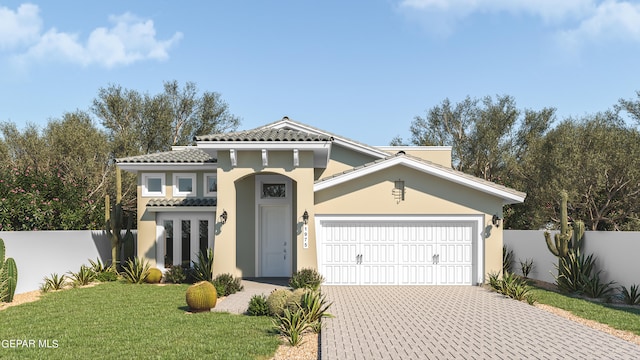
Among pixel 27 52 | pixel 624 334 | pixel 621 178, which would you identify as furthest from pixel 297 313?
pixel 27 52

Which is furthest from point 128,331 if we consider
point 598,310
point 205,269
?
point 598,310

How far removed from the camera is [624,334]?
436 inches

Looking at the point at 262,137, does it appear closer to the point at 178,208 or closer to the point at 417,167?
the point at 178,208

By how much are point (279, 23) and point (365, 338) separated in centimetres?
1299

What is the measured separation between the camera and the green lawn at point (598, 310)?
1214cm

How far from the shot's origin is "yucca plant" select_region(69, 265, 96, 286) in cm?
1894

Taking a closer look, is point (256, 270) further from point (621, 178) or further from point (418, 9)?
point (621, 178)

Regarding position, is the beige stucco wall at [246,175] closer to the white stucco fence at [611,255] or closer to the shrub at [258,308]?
the shrub at [258,308]

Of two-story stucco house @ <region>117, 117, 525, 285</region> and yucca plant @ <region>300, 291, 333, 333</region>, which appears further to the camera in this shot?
two-story stucco house @ <region>117, 117, 525, 285</region>

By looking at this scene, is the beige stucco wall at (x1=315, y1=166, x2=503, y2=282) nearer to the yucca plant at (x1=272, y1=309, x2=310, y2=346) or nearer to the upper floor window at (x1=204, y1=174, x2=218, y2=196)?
the upper floor window at (x1=204, y1=174, x2=218, y2=196)

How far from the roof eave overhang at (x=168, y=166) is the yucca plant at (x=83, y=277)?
437cm

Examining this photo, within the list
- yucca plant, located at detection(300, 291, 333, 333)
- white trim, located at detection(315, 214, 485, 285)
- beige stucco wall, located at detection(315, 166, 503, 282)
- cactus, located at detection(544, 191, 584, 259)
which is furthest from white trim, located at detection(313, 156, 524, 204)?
yucca plant, located at detection(300, 291, 333, 333)

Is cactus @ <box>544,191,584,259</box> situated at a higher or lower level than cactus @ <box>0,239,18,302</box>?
higher

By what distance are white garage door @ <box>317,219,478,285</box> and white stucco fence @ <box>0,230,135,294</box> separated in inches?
414
